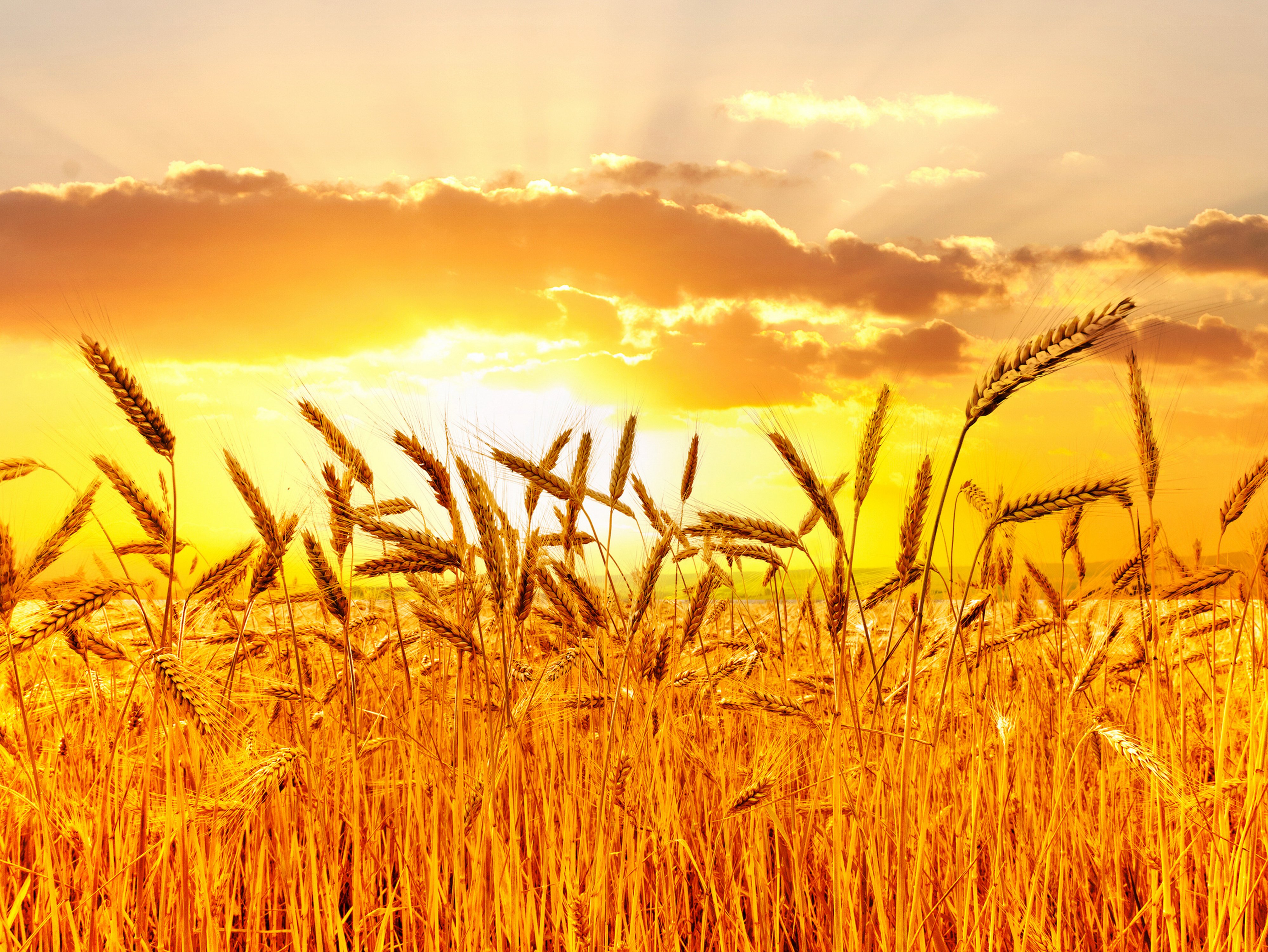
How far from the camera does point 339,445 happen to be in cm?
351

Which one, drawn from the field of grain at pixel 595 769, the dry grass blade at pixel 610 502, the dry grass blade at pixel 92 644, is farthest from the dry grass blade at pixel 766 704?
the dry grass blade at pixel 92 644

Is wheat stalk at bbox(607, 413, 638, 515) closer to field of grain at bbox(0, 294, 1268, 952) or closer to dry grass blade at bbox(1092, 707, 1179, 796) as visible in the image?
field of grain at bbox(0, 294, 1268, 952)

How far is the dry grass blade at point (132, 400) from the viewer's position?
249 centimetres

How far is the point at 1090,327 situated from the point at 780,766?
178 centimetres

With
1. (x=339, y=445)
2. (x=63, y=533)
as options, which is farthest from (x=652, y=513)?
(x=63, y=533)

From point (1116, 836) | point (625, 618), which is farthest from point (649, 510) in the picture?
point (1116, 836)

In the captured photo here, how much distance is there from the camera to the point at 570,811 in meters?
2.82

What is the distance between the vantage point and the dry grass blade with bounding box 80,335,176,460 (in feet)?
8.17

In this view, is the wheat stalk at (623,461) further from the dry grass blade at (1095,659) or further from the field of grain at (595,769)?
the dry grass blade at (1095,659)

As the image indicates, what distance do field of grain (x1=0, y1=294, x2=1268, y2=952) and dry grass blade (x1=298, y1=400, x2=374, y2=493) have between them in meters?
0.01

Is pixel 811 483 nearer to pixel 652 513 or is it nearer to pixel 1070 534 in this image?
pixel 652 513

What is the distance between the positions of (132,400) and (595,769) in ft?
6.97

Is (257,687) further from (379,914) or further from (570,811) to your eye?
(570,811)

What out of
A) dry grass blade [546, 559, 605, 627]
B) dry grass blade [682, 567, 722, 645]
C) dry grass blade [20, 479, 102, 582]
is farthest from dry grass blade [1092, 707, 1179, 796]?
dry grass blade [20, 479, 102, 582]
